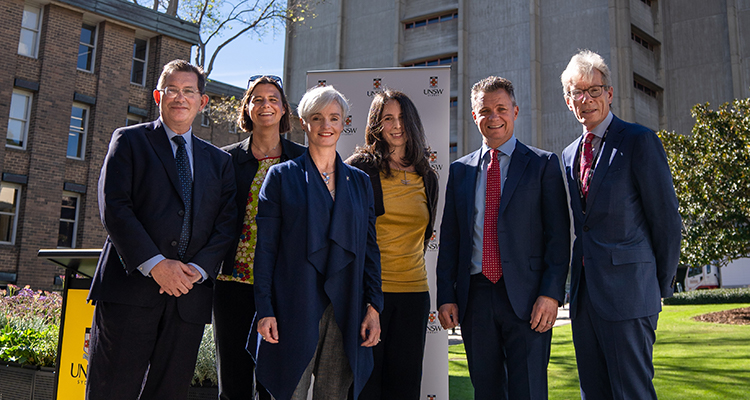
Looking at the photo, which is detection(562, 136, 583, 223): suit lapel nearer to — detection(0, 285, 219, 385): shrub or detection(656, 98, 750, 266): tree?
detection(0, 285, 219, 385): shrub

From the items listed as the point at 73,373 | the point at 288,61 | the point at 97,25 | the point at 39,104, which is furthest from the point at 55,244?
the point at 288,61

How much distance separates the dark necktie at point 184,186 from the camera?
2795 mm

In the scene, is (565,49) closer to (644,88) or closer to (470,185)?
(644,88)

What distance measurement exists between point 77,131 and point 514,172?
67.5ft

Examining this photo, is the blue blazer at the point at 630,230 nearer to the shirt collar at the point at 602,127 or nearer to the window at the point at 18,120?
the shirt collar at the point at 602,127

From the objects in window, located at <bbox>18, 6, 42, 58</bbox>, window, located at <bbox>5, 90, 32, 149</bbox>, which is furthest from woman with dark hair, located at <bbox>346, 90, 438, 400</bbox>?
window, located at <bbox>18, 6, 42, 58</bbox>

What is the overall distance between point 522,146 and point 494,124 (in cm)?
21

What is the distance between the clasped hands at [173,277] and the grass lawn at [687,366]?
4649 mm

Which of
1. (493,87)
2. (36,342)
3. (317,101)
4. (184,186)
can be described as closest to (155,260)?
(184,186)

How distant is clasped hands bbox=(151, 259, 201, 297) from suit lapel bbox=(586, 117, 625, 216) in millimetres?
2063

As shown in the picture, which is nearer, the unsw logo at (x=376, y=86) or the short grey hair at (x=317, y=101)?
the short grey hair at (x=317, y=101)

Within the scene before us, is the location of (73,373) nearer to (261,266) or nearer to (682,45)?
(261,266)

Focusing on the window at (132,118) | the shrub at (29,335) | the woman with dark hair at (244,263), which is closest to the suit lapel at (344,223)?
the woman with dark hair at (244,263)

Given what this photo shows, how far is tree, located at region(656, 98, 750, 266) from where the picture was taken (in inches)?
593
